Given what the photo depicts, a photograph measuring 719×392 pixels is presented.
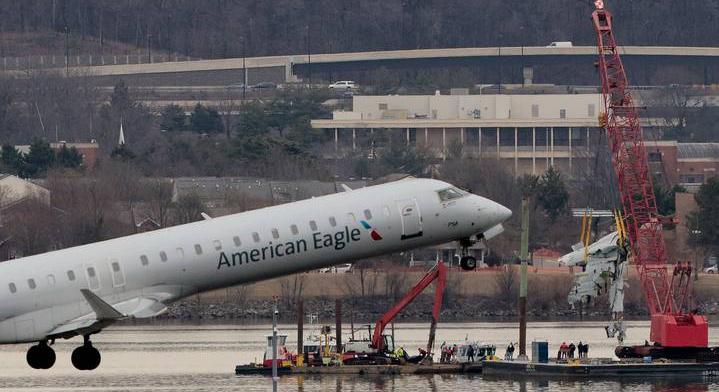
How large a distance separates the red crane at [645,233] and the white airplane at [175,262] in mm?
76457

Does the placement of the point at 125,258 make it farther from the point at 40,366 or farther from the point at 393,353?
the point at 393,353

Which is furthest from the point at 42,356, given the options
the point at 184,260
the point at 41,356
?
the point at 184,260

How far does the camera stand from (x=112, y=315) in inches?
3883

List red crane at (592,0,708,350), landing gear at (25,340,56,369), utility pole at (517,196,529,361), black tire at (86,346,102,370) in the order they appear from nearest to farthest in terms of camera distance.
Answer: black tire at (86,346,102,370) → landing gear at (25,340,56,369) → utility pole at (517,196,529,361) → red crane at (592,0,708,350)

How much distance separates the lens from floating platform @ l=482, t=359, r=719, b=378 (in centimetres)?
16488

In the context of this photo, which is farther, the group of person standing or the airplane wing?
the group of person standing

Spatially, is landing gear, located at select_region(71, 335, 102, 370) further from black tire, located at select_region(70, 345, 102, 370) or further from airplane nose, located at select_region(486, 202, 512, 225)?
airplane nose, located at select_region(486, 202, 512, 225)

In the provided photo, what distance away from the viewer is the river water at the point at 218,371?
514ft

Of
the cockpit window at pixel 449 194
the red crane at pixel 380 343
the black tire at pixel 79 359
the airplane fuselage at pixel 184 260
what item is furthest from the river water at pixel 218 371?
the airplane fuselage at pixel 184 260

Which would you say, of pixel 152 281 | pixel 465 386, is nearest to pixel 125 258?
pixel 152 281

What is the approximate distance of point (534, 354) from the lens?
165500mm

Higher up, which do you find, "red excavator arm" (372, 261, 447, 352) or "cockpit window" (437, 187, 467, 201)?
"cockpit window" (437, 187, 467, 201)

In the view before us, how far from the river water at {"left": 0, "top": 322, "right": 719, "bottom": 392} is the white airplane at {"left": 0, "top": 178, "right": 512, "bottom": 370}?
5099cm

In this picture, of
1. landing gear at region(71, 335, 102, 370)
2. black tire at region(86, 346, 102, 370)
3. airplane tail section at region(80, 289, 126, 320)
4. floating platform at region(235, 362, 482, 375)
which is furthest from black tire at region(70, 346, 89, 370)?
floating platform at region(235, 362, 482, 375)
